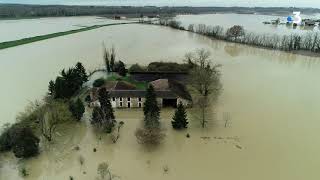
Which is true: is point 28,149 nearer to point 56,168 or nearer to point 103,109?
point 56,168

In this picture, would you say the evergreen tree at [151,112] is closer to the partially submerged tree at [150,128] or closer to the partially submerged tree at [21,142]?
the partially submerged tree at [150,128]

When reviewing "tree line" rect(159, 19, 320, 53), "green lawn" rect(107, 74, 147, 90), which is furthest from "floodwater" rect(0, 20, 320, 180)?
"tree line" rect(159, 19, 320, 53)

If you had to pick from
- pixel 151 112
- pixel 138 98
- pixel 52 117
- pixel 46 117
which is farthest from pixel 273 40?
pixel 52 117

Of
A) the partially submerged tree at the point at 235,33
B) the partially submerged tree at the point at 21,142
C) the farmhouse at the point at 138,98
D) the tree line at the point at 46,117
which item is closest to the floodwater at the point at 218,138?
the partially submerged tree at the point at 21,142

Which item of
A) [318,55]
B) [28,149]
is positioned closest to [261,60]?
[318,55]

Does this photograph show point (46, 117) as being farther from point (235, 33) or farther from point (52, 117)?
point (235, 33)

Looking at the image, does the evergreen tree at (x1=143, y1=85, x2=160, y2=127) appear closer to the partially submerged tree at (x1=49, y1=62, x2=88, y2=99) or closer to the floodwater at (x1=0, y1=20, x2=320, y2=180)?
the floodwater at (x1=0, y1=20, x2=320, y2=180)
